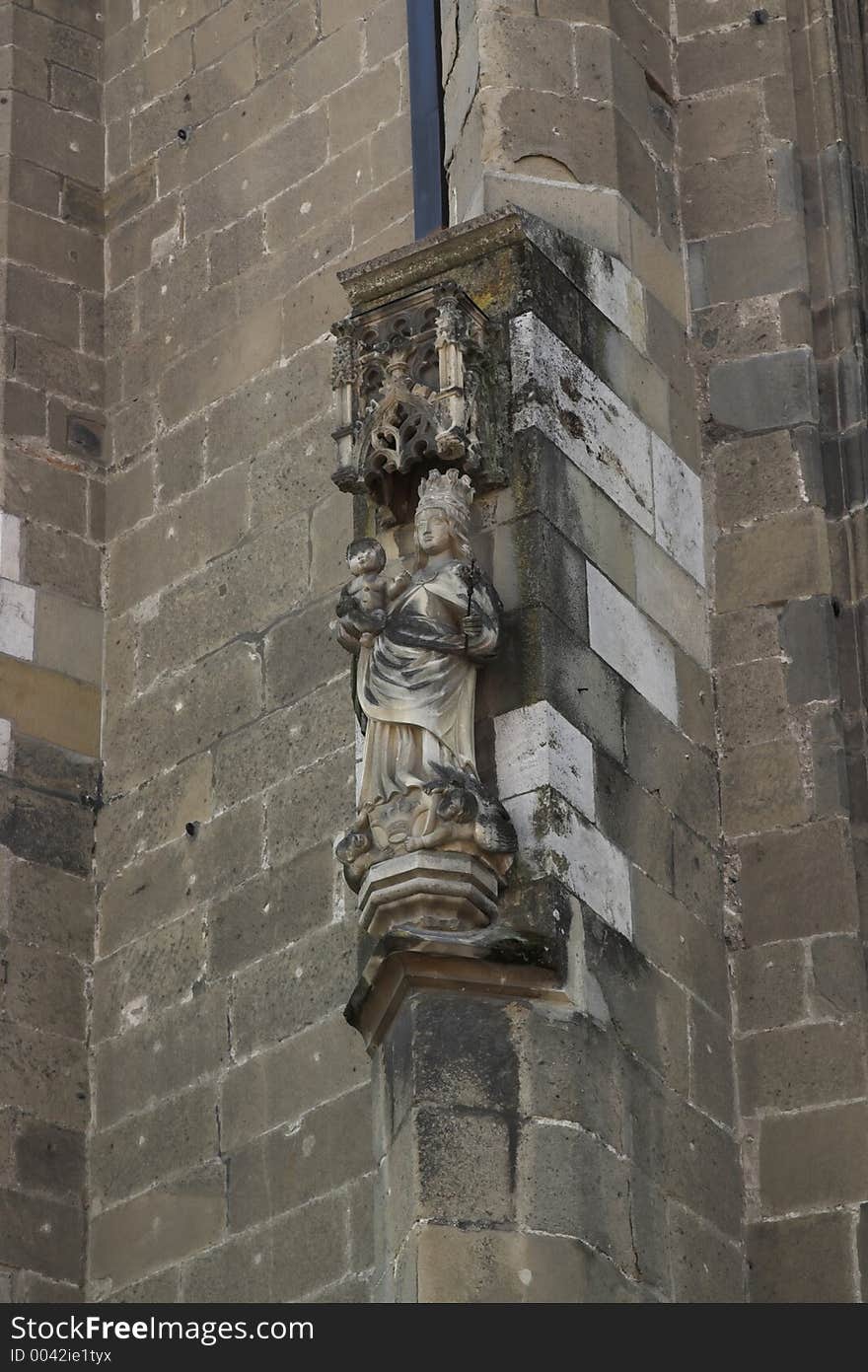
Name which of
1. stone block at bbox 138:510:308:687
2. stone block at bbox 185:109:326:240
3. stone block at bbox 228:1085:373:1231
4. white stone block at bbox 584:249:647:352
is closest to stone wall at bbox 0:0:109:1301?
stone block at bbox 138:510:308:687

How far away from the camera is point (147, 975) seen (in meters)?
11.9

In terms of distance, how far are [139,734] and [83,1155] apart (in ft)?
5.15

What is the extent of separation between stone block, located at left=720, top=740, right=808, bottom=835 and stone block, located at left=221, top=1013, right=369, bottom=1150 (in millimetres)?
1396

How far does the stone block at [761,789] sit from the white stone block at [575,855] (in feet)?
2.87

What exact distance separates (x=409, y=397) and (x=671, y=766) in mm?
1394

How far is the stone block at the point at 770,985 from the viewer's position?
412 inches

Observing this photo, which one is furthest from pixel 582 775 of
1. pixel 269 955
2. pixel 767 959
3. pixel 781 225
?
pixel 781 225

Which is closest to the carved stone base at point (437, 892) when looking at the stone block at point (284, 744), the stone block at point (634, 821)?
the stone block at point (634, 821)

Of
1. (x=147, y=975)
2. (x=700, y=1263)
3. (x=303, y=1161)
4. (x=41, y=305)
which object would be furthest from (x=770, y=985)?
(x=41, y=305)

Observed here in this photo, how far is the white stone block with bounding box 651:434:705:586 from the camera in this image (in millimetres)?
11000

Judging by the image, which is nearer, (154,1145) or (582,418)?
(582,418)

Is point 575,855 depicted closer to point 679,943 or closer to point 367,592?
point 679,943

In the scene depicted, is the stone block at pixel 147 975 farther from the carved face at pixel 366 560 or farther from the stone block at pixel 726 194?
the stone block at pixel 726 194

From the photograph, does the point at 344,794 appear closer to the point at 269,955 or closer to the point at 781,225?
the point at 269,955
